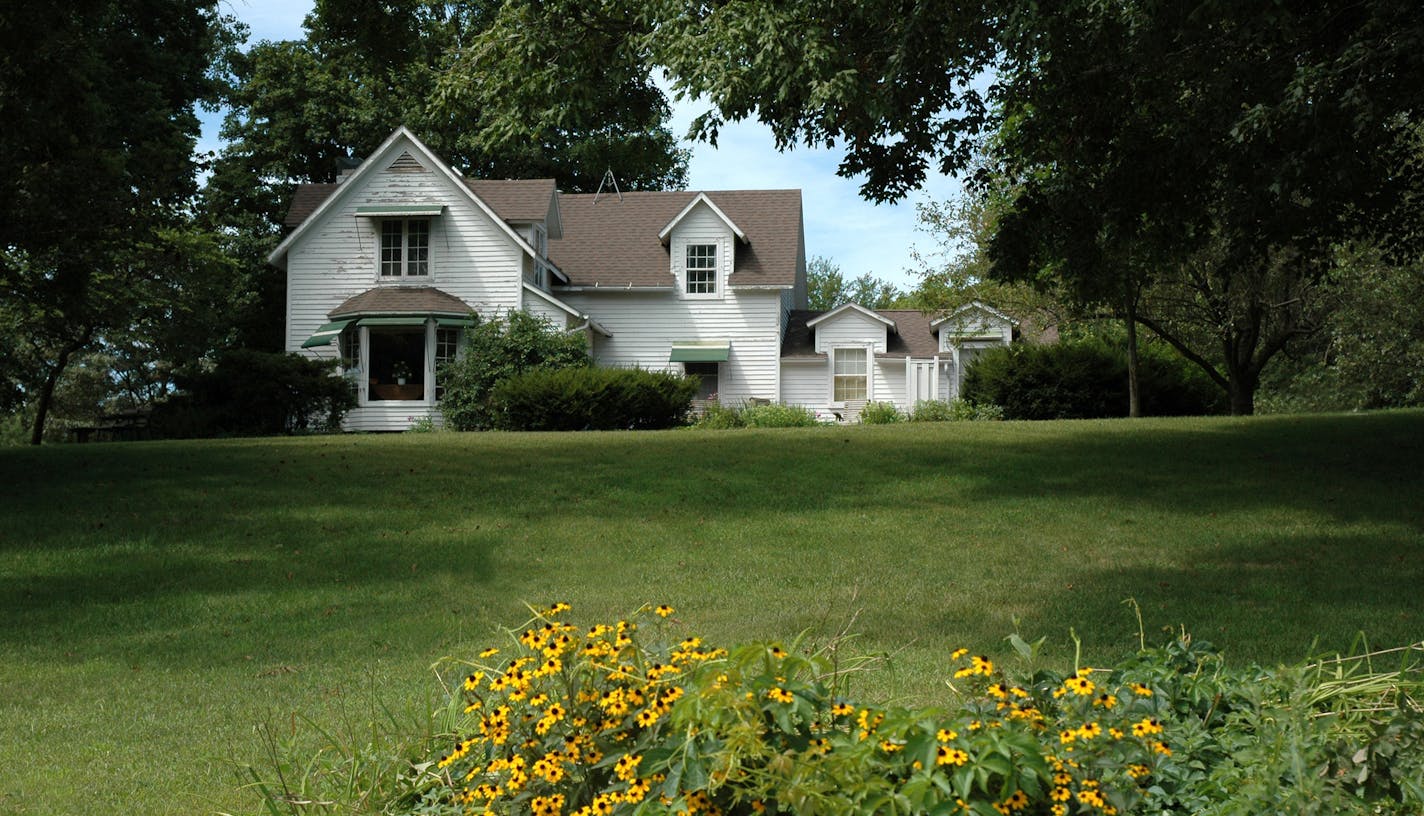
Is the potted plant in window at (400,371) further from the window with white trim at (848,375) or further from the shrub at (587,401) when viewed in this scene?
the window with white trim at (848,375)

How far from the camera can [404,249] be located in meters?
31.3

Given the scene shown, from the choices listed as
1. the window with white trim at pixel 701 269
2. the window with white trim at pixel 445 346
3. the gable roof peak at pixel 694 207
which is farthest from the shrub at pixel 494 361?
the gable roof peak at pixel 694 207

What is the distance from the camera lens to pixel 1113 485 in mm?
14281

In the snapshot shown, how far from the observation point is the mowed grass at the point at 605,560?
274 inches

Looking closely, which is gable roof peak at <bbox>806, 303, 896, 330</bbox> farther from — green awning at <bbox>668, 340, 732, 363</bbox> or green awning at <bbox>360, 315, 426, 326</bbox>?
green awning at <bbox>360, 315, 426, 326</bbox>

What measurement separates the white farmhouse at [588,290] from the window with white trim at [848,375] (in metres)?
0.06

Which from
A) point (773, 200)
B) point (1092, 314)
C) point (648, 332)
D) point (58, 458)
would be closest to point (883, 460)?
point (58, 458)

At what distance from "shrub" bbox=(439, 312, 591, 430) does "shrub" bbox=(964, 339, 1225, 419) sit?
965 cm

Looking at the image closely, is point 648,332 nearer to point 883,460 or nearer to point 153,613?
point 883,460

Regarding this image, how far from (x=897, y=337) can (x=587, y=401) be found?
14.8 m

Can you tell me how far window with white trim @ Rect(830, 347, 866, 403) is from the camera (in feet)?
113

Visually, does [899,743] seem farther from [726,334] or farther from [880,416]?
[726,334]

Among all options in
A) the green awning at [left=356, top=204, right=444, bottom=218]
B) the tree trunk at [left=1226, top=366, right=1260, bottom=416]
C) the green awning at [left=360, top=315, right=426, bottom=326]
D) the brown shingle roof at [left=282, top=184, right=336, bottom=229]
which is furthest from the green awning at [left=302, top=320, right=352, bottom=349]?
the tree trunk at [left=1226, top=366, right=1260, bottom=416]

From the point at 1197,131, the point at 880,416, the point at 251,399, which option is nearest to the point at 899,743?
the point at 1197,131
